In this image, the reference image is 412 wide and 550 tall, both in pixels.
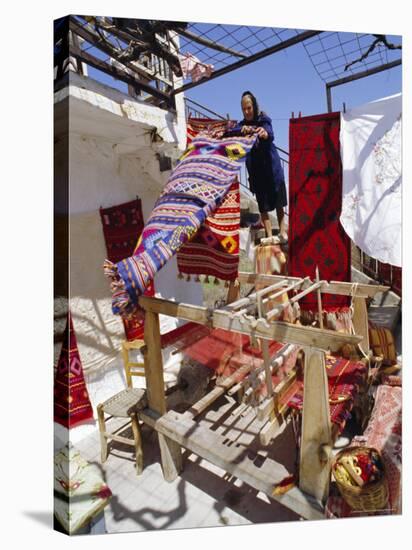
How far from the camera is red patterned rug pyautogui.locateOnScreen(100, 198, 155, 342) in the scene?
348 centimetres

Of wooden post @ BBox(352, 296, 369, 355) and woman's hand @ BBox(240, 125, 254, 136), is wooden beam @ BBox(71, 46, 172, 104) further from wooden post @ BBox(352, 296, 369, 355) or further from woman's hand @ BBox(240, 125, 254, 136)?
wooden post @ BBox(352, 296, 369, 355)

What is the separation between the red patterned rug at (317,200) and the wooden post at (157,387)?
4.38 feet

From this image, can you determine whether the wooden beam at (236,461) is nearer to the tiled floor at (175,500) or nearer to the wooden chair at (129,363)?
the tiled floor at (175,500)

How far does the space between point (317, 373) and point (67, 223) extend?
176cm

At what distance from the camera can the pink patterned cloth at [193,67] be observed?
2715 mm

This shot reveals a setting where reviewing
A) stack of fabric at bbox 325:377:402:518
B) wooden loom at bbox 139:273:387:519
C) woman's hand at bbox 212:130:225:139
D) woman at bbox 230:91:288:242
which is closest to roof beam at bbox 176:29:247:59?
woman at bbox 230:91:288:242

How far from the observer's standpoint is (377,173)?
288cm

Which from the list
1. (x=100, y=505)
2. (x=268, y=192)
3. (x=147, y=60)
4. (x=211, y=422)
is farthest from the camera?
(x=211, y=422)

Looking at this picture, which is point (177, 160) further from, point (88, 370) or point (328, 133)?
point (88, 370)

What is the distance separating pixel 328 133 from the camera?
300 centimetres

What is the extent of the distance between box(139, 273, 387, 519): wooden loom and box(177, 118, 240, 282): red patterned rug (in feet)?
1.37

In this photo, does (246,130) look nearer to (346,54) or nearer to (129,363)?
(346,54)

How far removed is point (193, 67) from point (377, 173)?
5.11 feet

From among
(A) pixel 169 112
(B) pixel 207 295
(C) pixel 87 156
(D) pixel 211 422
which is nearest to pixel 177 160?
(A) pixel 169 112
